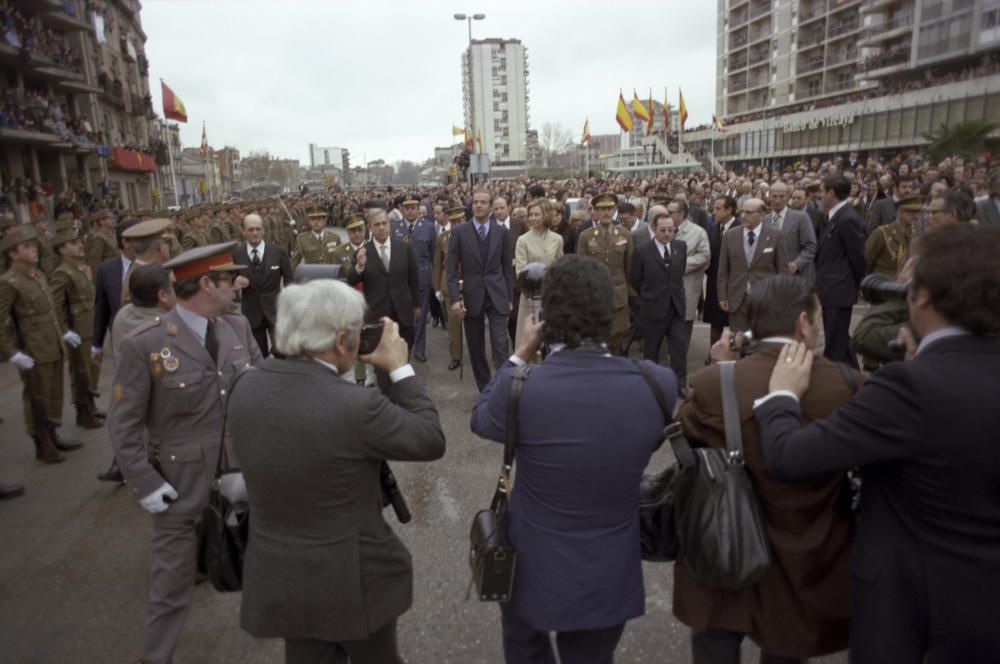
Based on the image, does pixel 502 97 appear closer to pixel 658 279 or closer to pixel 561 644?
pixel 658 279

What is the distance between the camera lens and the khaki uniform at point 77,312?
6461 millimetres

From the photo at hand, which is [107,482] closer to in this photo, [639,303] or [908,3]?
[639,303]

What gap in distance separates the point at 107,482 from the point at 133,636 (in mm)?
2487

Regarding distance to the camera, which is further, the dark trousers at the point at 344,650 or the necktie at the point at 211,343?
the necktie at the point at 211,343

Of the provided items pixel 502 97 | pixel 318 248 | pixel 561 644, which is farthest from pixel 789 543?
pixel 502 97

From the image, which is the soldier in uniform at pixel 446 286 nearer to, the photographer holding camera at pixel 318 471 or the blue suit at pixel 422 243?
the blue suit at pixel 422 243

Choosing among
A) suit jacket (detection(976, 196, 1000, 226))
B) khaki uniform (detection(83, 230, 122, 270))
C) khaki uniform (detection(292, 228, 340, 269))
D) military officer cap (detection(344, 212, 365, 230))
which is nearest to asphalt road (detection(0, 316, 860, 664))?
military officer cap (detection(344, 212, 365, 230))

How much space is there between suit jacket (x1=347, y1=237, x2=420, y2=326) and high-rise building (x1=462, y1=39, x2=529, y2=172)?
12239 centimetres

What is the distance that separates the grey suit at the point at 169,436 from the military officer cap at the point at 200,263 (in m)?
0.23

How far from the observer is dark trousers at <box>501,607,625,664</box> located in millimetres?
2186

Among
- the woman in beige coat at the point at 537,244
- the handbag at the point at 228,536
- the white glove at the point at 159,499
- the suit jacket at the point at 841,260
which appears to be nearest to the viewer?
the handbag at the point at 228,536

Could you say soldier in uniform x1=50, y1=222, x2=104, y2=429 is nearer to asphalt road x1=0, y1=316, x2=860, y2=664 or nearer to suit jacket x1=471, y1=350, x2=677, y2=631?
asphalt road x1=0, y1=316, x2=860, y2=664

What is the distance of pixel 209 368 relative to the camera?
3.14 metres

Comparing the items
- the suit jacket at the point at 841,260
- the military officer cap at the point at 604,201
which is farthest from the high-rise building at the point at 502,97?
the suit jacket at the point at 841,260
